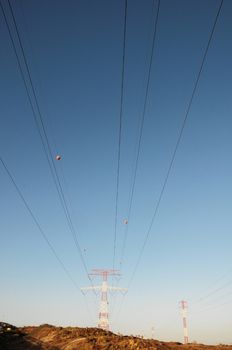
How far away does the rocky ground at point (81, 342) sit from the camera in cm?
1691

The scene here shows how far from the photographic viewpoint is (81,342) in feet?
59.3

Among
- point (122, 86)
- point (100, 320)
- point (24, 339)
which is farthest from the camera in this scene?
point (100, 320)

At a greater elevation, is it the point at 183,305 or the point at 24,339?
the point at 183,305

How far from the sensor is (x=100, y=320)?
179 ft

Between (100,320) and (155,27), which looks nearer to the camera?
(155,27)

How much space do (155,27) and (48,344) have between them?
59.3 feet

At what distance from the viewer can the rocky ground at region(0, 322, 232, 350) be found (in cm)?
1691

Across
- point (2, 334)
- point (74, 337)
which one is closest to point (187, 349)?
point (74, 337)

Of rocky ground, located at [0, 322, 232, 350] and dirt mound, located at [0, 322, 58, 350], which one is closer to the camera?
rocky ground, located at [0, 322, 232, 350]

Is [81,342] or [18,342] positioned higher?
[18,342]

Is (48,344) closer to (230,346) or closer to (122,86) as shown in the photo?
(230,346)

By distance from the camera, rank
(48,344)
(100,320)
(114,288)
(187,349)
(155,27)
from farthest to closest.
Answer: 1. (114,288)
2. (100,320)
3. (48,344)
4. (187,349)
5. (155,27)

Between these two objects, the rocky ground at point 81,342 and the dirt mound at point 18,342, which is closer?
the rocky ground at point 81,342

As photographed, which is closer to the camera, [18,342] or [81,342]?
[81,342]
